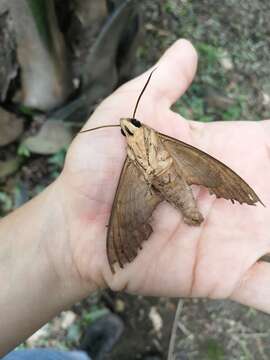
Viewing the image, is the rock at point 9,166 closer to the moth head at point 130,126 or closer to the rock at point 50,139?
the rock at point 50,139

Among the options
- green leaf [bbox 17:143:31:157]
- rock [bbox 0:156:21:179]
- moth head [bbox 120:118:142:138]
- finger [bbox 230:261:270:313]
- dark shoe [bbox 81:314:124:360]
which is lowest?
dark shoe [bbox 81:314:124:360]

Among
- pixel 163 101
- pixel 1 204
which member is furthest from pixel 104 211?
pixel 1 204

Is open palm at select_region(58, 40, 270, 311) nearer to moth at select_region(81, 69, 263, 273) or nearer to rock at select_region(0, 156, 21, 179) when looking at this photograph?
moth at select_region(81, 69, 263, 273)

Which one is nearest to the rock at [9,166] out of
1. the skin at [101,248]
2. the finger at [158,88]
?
the skin at [101,248]

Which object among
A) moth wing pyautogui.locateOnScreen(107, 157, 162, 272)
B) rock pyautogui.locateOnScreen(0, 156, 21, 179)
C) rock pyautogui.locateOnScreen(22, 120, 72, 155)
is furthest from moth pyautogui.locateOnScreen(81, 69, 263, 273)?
rock pyautogui.locateOnScreen(0, 156, 21, 179)

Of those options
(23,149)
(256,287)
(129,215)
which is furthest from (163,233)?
(23,149)
